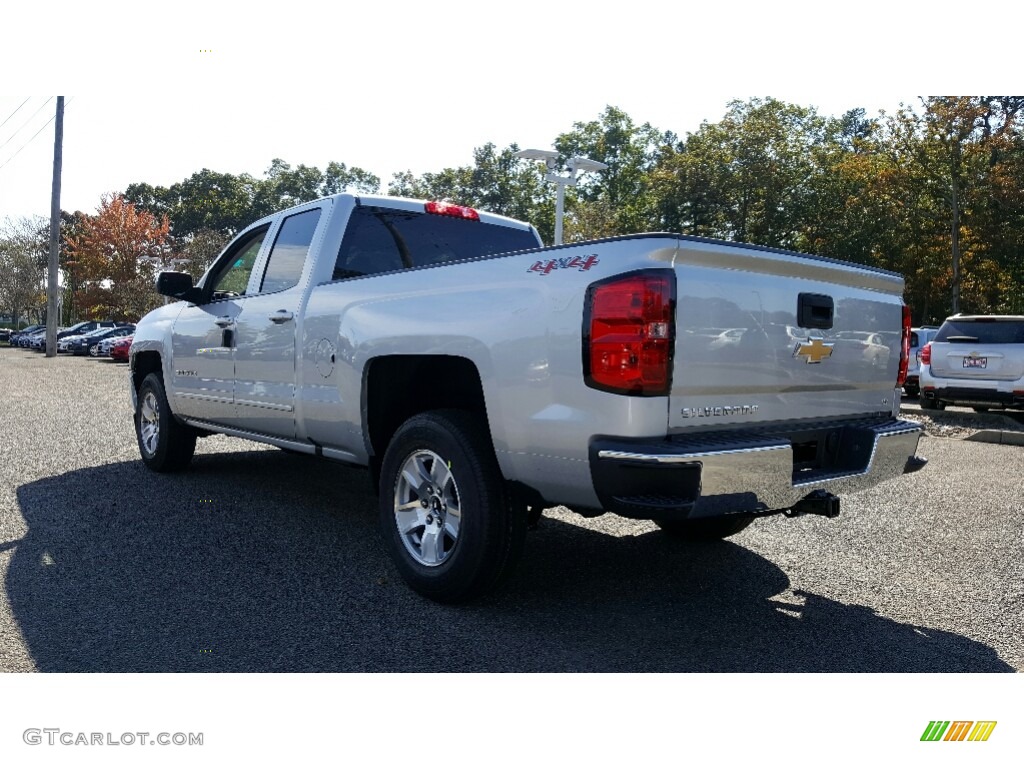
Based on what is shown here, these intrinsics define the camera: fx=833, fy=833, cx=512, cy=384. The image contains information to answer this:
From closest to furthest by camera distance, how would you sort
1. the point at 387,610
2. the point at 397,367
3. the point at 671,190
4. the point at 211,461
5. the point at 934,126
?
the point at 387,610 → the point at 397,367 → the point at 211,461 → the point at 934,126 → the point at 671,190

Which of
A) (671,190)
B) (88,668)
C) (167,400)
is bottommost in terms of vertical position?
(88,668)

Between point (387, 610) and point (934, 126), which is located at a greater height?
point (934, 126)

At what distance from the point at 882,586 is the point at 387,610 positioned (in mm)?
2579

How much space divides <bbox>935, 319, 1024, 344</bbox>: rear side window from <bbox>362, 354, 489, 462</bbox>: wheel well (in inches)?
393

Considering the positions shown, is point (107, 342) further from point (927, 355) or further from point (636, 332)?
point (636, 332)

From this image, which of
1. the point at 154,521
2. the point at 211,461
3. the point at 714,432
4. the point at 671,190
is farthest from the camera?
the point at 671,190

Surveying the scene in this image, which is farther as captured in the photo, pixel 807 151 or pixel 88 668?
pixel 807 151

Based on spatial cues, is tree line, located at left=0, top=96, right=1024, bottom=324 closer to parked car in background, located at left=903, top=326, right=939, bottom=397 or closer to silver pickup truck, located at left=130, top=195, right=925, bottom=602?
parked car in background, located at left=903, top=326, right=939, bottom=397

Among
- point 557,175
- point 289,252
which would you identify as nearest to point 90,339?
point 557,175

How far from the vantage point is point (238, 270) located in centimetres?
608

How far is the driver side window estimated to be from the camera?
5895mm

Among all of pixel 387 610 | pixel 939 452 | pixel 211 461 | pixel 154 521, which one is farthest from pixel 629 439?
pixel 939 452

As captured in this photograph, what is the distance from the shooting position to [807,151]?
36.6 meters

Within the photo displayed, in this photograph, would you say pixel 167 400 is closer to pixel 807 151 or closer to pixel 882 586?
pixel 882 586
